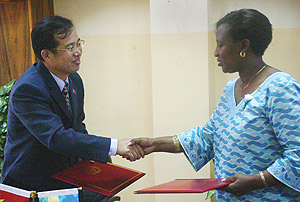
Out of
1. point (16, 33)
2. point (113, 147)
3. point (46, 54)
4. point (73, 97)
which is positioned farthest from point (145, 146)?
point (16, 33)

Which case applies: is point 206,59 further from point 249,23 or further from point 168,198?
point 249,23

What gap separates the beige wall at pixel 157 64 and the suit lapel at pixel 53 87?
1382mm

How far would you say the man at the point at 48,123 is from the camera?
224cm

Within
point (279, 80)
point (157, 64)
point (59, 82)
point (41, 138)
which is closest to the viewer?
point (279, 80)

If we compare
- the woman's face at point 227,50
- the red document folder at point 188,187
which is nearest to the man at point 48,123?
the red document folder at point 188,187

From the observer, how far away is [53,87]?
7.73 ft

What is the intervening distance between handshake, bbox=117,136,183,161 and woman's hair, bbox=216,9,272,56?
0.68 m

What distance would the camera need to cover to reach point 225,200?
1.99m

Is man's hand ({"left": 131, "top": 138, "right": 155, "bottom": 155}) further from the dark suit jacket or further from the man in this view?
the dark suit jacket

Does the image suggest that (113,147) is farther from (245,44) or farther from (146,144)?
(245,44)

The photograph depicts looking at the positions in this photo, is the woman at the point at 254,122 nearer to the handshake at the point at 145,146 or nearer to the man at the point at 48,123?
the handshake at the point at 145,146

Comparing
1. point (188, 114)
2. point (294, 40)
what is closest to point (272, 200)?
point (188, 114)

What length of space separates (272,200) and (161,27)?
2.09 m

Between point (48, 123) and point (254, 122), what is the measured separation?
42.2 inches
